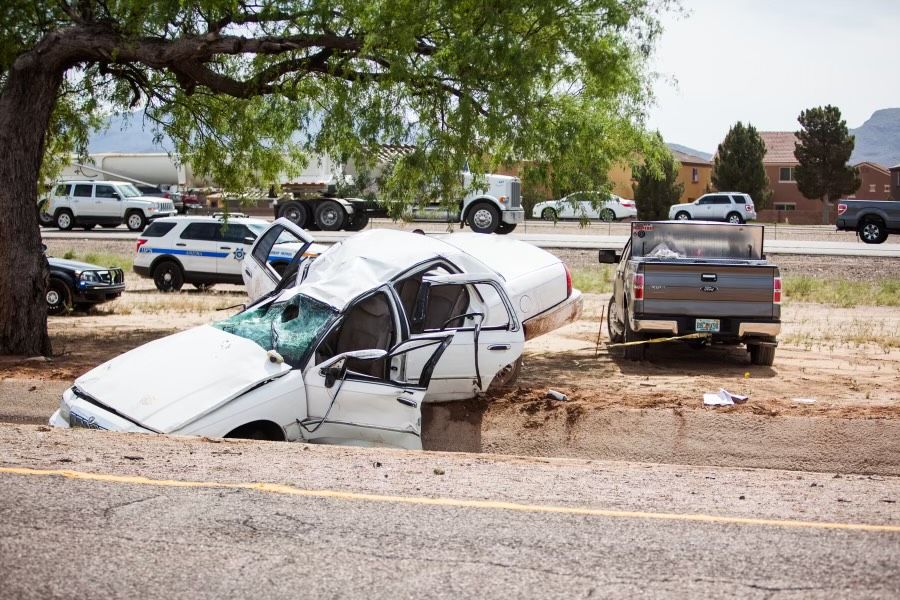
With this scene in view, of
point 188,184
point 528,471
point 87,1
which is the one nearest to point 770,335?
point 528,471

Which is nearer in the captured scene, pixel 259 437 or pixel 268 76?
pixel 259 437

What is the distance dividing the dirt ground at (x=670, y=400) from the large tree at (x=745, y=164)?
156 feet

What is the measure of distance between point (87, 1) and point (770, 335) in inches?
420

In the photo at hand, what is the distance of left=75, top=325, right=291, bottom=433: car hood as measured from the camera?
27.4ft

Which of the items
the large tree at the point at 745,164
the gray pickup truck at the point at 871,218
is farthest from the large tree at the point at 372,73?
the large tree at the point at 745,164

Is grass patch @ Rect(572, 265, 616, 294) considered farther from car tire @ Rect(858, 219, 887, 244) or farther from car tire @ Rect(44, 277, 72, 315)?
car tire @ Rect(858, 219, 887, 244)

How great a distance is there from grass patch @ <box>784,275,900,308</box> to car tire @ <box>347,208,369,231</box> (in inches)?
623

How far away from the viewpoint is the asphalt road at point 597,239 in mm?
30938

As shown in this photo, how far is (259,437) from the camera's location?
28.7 feet

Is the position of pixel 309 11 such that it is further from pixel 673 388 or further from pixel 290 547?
pixel 290 547

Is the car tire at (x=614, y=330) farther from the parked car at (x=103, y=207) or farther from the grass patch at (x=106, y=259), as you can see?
the parked car at (x=103, y=207)

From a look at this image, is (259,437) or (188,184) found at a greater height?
(188,184)

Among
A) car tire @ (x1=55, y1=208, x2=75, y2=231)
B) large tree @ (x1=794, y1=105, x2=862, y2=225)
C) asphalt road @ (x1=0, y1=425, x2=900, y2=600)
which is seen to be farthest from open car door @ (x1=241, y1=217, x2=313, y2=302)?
large tree @ (x1=794, y1=105, x2=862, y2=225)

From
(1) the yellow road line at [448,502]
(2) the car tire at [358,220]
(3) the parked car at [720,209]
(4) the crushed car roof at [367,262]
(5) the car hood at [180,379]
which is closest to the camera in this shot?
(1) the yellow road line at [448,502]
